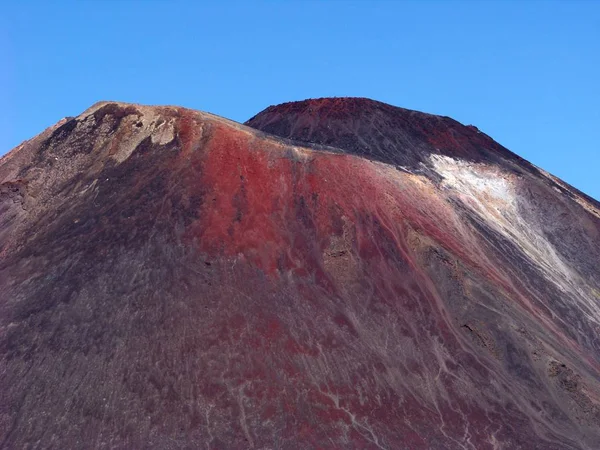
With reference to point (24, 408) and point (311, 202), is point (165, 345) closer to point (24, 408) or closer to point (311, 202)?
point (24, 408)

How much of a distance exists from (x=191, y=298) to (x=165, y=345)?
10.1ft

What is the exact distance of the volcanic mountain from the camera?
126 ft

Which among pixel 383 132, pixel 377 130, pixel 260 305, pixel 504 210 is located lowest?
pixel 260 305

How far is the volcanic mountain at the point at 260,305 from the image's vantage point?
38.4 metres

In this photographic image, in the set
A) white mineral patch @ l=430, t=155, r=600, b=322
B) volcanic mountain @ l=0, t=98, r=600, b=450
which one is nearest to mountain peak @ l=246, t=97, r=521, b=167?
white mineral patch @ l=430, t=155, r=600, b=322

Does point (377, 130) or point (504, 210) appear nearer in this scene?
point (504, 210)

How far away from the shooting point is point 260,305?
43094mm

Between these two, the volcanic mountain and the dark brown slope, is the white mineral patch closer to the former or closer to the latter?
the volcanic mountain

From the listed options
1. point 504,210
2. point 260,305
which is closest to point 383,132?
point 504,210

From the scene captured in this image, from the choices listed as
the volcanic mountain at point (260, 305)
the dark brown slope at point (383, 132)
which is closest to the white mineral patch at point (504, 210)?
the volcanic mountain at point (260, 305)

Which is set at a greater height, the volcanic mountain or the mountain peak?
the mountain peak

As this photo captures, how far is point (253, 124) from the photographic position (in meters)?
75.1

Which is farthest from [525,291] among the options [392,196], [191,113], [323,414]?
[191,113]

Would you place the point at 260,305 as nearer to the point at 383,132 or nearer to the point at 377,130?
the point at 383,132
